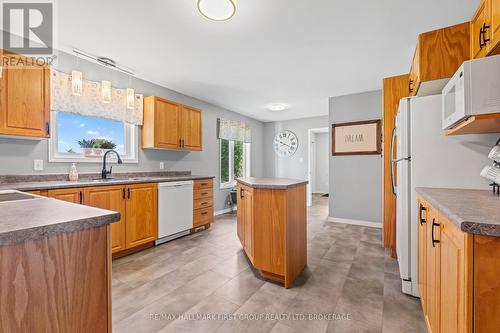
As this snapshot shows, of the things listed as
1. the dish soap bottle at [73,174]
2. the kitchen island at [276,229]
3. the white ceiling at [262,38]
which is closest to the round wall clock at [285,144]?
the white ceiling at [262,38]

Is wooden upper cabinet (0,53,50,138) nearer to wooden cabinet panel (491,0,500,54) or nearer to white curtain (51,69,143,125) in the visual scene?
white curtain (51,69,143,125)

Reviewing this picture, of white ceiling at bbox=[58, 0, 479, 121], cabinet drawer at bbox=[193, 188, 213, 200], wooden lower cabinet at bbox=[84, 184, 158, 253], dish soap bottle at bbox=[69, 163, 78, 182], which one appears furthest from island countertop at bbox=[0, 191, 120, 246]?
cabinet drawer at bbox=[193, 188, 213, 200]

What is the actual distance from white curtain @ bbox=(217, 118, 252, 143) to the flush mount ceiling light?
3.28 metres

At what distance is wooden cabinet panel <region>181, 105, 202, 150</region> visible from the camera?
3853mm

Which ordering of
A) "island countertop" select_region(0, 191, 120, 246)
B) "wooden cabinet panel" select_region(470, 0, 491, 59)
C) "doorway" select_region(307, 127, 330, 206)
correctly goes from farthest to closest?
"doorway" select_region(307, 127, 330, 206), "wooden cabinet panel" select_region(470, 0, 491, 59), "island countertop" select_region(0, 191, 120, 246)

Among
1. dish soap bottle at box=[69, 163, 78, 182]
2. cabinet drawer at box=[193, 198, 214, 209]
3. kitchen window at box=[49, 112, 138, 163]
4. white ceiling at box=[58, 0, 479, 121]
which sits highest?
white ceiling at box=[58, 0, 479, 121]

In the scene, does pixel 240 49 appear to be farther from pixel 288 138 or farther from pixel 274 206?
pixel 288 138

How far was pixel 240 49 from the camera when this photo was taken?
8.73 ft

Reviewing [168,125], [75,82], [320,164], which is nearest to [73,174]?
[75,82]

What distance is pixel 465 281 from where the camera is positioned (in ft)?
2.67

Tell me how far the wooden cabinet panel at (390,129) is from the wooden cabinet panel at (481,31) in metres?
1.26

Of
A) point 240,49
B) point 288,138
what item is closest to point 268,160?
point 288,138

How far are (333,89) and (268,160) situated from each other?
3.27 m

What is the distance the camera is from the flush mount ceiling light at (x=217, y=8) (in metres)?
1.77
